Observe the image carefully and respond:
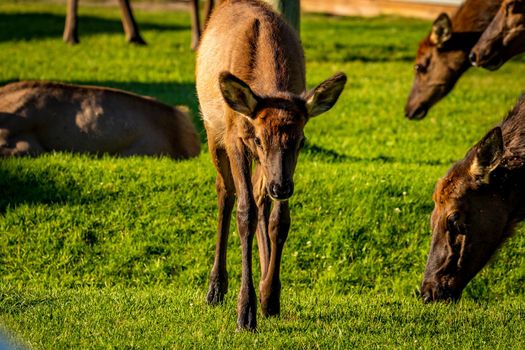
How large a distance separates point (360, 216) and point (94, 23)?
16542mm

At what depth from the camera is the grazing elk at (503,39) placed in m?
13.0

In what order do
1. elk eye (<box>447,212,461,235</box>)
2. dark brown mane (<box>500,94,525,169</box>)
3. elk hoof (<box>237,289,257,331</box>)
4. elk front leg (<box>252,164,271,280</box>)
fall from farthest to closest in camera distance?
elk eye (<box>447,212,461,235</box>) → dark brown mane (<box>500,94,525,169</box>) → elk front leg (<box>252,164,271,280</box>) → elk hoof (<box>237,289,257,331</box>)

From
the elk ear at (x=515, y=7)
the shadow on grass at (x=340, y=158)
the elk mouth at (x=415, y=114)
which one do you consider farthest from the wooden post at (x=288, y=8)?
the elk mouth at (x=415, y=114)

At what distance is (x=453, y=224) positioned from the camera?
8.39m

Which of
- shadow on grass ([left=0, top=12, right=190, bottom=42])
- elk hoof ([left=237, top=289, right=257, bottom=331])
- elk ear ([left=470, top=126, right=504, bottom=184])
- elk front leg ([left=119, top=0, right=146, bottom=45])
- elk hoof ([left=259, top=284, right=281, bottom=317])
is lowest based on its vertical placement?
shadow on grass ([left=0, top=12, right=190, bottom=42])

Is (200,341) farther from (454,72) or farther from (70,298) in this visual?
(454,72)

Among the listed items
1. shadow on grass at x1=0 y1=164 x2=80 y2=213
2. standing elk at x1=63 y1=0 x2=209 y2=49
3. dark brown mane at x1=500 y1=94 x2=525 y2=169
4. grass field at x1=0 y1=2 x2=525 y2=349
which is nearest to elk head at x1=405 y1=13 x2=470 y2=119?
grass field at x1=0 y1=2 x2=525 y2=349

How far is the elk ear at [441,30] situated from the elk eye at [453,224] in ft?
22.0

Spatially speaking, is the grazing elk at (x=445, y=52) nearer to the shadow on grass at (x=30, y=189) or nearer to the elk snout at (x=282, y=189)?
the shadow on grass at (x=30, y=189)

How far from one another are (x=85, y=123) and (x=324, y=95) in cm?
588

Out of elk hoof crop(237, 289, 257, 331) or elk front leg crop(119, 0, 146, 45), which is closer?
elk hoof crop(237, 289, 257, 331)

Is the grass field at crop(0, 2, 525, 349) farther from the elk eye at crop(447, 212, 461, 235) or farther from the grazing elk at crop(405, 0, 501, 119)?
the elk eye at crop(447, 212, 461, 235)

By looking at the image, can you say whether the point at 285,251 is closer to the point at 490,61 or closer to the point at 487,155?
the point at 487,155

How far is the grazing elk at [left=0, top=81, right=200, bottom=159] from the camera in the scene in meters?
12.3
